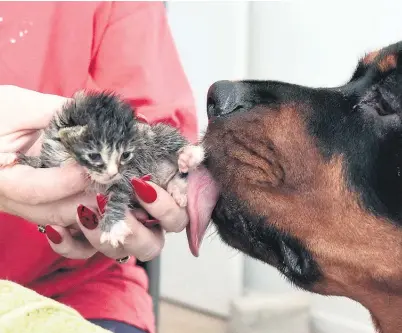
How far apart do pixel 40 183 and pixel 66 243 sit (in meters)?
0.14

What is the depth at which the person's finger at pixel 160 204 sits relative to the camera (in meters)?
1.02

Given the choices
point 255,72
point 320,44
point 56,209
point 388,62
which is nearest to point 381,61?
point 388,62

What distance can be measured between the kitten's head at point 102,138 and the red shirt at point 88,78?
1.10 ft

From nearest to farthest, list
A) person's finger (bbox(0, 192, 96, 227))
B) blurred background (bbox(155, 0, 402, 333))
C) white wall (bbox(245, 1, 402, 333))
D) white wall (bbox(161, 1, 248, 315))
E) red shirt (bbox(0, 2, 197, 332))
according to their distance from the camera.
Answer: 1. person's finger (bbox(0, 192, 96, 227))
2. red shirt (bbox(0, 2, 197, 332))
3. white wall (bbox(245, 1, 402, 333))
4. blurred background (bbox(155, 0, 402, 333))
5. white wall (bbox(161, 1, 248, 315))

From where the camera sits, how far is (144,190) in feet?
3.34

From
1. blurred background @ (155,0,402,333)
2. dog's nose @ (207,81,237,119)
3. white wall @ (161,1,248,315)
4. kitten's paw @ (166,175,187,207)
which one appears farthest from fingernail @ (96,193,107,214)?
white wall @ (161,1,248,315)

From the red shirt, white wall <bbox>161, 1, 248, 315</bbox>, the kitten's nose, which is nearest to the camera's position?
the kitten's nose

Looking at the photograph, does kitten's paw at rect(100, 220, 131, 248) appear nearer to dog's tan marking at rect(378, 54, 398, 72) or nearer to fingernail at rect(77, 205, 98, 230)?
fingernail at rect(77, 205, 98, 230)

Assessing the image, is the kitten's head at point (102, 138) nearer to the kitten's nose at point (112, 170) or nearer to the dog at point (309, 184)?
the kitten's nose at point (112, 170)

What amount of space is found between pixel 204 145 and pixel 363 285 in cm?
35

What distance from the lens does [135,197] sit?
105 cm

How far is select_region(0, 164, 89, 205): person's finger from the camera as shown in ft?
3.34

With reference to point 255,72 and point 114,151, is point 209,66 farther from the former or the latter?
point 114,151

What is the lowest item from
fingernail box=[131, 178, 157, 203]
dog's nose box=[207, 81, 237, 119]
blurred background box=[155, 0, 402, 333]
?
blurred background box=[155, 0, 402, 333]
